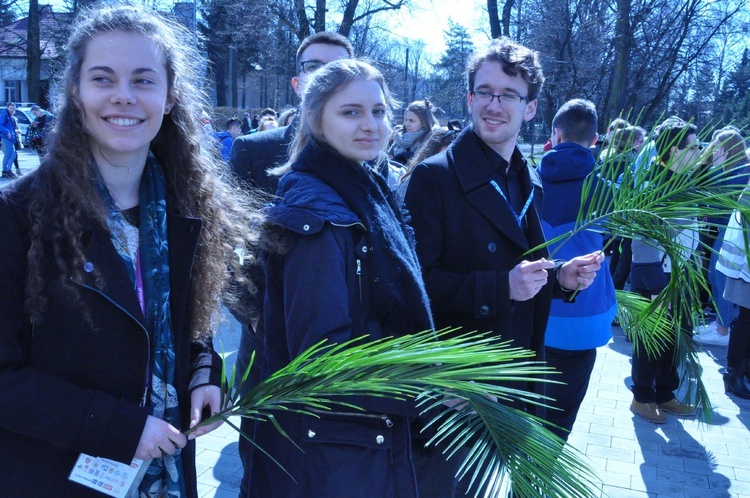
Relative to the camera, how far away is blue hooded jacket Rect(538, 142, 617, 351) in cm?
315

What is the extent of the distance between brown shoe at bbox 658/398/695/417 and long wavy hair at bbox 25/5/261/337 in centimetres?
393

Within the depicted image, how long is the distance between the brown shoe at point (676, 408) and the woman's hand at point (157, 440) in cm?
435

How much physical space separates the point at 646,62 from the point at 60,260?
18900 mm

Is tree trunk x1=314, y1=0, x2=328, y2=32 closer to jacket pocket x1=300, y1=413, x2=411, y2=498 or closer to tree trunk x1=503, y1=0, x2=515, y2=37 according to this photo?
tree trunk x1=503, y1=0, x2=515, y2=37

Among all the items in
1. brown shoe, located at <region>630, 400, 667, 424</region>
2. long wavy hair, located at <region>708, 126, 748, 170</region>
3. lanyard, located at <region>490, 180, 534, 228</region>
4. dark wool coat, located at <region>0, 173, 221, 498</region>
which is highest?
long wavy hair, located at <region>708, 126, 748, 170</region>

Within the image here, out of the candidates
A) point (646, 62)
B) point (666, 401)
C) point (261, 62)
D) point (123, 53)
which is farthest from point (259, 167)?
point (261, 62)

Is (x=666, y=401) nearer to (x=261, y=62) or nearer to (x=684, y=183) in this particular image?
(x=684, y=183)

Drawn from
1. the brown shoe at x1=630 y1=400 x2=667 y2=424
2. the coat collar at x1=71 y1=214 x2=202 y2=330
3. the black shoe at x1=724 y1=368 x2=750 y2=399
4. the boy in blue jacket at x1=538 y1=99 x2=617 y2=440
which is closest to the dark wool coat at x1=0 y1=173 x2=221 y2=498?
the coat collar at x1=71 y1=214 x2=202 y2=330

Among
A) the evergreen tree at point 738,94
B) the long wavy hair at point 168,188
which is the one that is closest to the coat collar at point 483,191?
the long wavy hair at point 168,188

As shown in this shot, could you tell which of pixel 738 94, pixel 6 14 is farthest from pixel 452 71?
pixel 6 14

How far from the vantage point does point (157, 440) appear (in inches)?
61.3

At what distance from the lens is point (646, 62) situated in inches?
704

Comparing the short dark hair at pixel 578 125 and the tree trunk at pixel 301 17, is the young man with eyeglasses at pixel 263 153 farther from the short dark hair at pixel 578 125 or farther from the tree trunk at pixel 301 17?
the tree trunk at pixel 301 17

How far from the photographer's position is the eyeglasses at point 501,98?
255 centimetres
